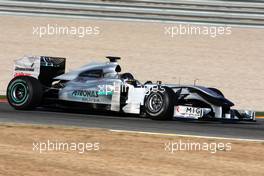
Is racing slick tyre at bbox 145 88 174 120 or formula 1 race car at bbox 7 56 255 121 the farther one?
formula 1 race car at bbox 7 56 255 121

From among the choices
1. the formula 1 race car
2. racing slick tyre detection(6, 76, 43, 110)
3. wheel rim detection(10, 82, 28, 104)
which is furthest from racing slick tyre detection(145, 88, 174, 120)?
wheel rim detection(10, 82, 28, 104)

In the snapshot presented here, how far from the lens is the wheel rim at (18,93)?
1357cm

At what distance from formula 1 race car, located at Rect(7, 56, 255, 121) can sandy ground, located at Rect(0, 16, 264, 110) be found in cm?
408

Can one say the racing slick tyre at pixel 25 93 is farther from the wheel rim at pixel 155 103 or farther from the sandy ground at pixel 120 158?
the sandy ground at pixel 120 158

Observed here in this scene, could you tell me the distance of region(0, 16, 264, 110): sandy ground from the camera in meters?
17.4

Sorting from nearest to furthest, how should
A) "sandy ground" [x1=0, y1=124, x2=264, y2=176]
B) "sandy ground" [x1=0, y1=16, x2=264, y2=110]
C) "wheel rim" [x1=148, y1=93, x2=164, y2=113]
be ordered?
"sandy ground" [x1=0, y1=124, x2=264, y2=176] < "wheel rim" [x1=148, y1=93, x2=164, y2=113] < "sandy ground" [x1=0, y1=16, x2=264, y2=110]

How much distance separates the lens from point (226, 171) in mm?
7867

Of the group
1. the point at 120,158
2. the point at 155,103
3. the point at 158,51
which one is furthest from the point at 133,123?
the point at 158,51

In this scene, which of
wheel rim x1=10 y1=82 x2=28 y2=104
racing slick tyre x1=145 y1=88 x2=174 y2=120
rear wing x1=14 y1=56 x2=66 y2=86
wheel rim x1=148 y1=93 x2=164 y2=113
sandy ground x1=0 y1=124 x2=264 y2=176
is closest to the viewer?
sandy ground x1=0 y1=124 x2=264 y2=176

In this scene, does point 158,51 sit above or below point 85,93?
above

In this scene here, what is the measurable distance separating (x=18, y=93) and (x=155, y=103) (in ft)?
9.79

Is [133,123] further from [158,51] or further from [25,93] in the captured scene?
[158,51]

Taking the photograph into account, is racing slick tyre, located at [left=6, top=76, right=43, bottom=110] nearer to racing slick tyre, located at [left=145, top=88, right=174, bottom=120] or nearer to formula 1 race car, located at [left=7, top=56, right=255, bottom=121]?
formula 1 race car, located at [left=7, top=56, right=255, bottom=121]

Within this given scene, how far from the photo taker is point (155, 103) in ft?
41.0
